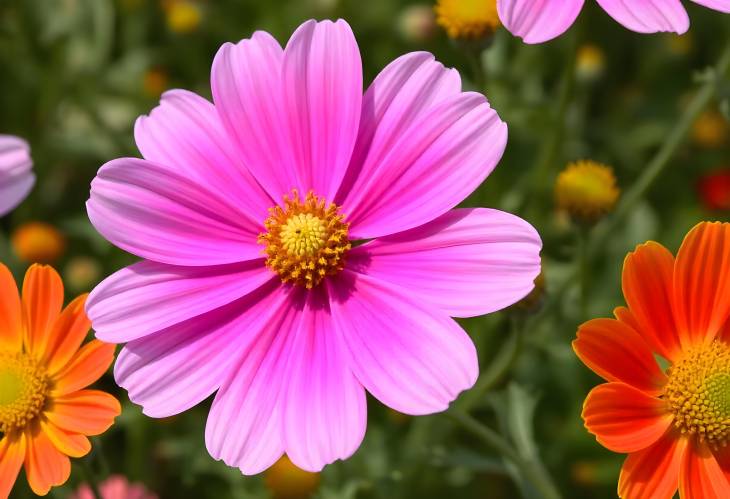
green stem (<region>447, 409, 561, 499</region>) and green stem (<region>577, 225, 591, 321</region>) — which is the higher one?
green stem (<region>577, 225, 591, 321</region>)

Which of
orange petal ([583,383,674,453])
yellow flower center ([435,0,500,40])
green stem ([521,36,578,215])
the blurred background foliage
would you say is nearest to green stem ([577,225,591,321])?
the blurred background foliage

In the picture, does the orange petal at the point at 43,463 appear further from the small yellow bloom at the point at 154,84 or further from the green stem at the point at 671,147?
→ the small yellow bloom at the point at 154,84

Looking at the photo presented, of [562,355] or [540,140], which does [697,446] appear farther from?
[540,140]

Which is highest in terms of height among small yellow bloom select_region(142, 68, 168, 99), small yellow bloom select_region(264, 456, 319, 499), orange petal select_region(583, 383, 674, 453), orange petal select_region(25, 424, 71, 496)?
small yellow bloom select_region(142, 68, 168, 99)

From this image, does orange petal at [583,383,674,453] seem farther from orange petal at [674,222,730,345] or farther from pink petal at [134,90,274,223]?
pink petal at [134,90,274,223]

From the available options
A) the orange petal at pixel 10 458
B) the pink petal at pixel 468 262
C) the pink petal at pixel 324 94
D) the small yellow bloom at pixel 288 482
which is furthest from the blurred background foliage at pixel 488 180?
the pink petal at pixel 324 94

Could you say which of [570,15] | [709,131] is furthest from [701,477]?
[709,131]
